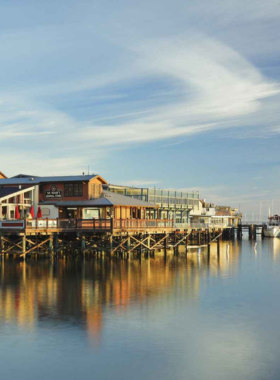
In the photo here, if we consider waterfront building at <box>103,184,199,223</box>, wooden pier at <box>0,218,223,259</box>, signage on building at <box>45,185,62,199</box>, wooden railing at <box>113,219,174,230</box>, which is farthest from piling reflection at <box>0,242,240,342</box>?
waterfront building at <box>103,184,199,223</box>

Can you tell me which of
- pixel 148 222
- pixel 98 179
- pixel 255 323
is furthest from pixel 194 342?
pixel 98 179

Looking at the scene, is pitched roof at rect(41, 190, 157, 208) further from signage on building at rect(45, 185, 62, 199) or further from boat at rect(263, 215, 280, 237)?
boat at rect(263, 215, 280, 237)

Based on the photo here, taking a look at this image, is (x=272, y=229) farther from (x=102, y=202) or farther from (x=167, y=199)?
(x=102, y=202)

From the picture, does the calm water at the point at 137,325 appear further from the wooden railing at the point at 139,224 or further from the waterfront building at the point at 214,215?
the waterfront building at the point at 214,215

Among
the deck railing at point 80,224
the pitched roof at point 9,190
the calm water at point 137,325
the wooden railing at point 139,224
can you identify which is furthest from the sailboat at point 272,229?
the calm water at point 137,325

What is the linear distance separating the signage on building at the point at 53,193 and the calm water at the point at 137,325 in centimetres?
1744

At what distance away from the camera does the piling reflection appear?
2975cm

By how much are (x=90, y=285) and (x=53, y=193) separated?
26743 millimetres

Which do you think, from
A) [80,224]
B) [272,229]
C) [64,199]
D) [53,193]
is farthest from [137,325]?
[272,229]

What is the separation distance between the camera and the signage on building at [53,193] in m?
66.0

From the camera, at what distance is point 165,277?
4659cm

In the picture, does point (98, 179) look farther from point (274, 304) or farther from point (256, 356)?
point (256, 356)

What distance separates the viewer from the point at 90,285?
1624 inches

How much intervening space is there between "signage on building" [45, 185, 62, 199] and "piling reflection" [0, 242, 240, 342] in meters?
9.68
